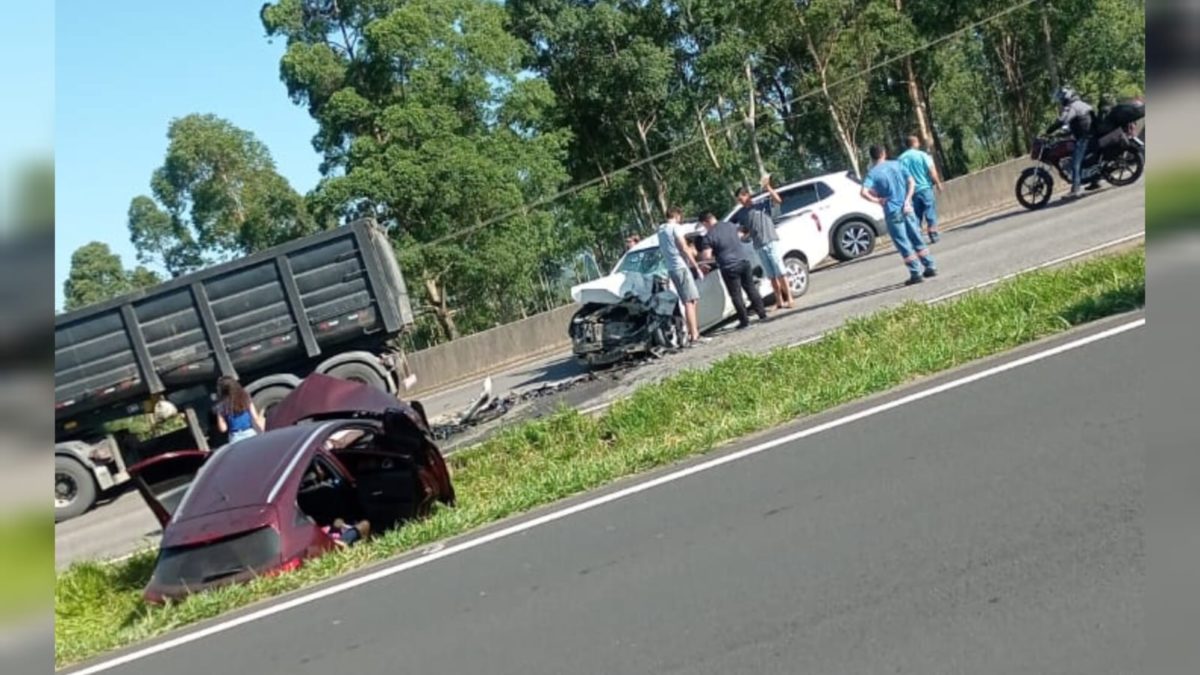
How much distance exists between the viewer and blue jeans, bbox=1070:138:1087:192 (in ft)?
57.9

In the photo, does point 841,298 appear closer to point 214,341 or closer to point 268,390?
point 268,390

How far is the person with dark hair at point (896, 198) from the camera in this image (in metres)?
14.4

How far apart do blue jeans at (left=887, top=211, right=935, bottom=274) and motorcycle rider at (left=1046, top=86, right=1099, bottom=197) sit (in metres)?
3.84

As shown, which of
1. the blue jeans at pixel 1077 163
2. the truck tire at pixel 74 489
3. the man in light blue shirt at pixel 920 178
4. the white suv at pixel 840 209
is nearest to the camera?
the man in light blue shirt at pixel 920 178

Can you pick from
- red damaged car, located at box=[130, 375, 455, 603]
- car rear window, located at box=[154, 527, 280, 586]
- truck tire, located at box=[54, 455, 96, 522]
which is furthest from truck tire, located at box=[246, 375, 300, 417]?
car rear window, located at box=[154, 527, 280, 586]

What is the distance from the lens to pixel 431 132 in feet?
98.3

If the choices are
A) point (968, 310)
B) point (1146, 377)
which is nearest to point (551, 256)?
point (968, 310)

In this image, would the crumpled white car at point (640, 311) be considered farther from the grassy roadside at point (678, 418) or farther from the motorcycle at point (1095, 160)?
the motorcycle at point (1095, 160)

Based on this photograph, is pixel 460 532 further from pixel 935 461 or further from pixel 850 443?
pixel 935 461

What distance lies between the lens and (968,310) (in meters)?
11.4

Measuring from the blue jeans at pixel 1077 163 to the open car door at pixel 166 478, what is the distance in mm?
13903

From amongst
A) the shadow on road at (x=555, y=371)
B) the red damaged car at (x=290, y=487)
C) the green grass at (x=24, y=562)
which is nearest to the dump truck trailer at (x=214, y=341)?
the shadow on road at (x=555, y=371)

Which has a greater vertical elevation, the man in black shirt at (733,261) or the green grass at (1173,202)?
the green grass at (1173,202)

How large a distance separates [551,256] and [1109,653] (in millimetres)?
33857
